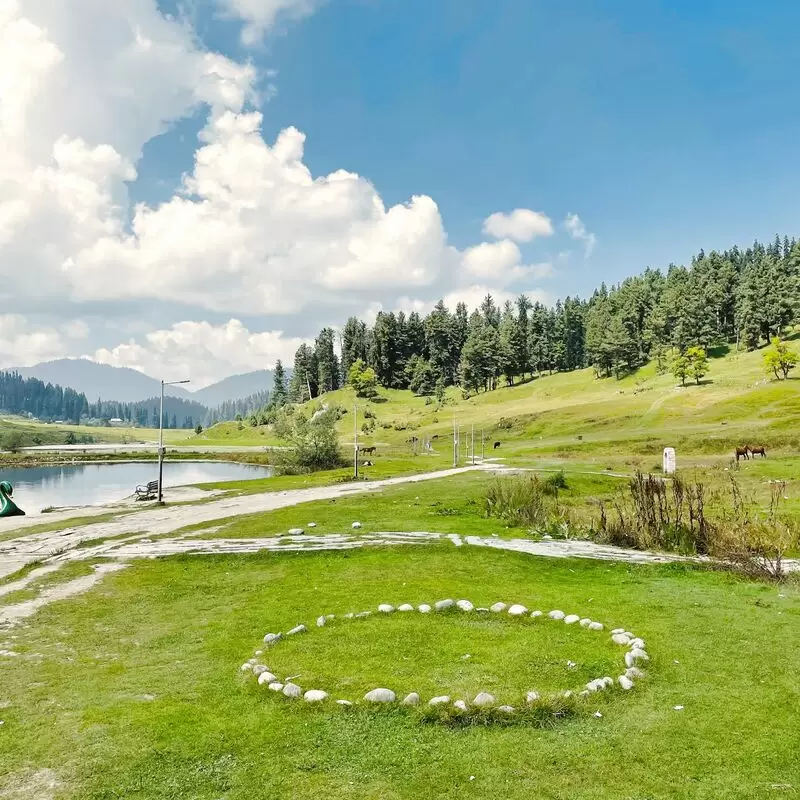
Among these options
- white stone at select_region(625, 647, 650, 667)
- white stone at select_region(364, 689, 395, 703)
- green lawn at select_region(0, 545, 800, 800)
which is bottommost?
green lawn at select_region(0, 545, 800, 800)

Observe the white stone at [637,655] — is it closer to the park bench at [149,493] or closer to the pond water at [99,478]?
the park bench at [149,493]

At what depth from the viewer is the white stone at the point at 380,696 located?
34.3 feet

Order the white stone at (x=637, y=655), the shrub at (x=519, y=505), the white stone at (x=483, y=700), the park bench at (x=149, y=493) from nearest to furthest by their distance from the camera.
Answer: the white stone at (x=483, y=700), the white stone at (x=637, y=655), the shrub at (x=519, y=505), the park bench at (x=149, y=493)

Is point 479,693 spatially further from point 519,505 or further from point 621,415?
point 621,415

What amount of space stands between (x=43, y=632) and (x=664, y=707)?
45.7 feet

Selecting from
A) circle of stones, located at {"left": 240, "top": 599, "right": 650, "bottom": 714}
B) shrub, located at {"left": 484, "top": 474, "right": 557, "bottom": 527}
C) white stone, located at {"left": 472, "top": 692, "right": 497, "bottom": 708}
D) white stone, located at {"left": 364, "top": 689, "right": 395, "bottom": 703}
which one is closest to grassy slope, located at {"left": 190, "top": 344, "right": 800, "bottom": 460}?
shrub, located at {"left": 484, "top": 474, "right": 557, "bottom": 527}

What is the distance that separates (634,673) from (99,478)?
370 ft

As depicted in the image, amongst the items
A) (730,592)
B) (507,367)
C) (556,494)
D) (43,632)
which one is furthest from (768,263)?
(43,632)

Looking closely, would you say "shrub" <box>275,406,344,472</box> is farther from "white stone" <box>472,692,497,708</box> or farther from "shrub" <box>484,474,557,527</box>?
"white stone" <box>472,692,497,708</box>

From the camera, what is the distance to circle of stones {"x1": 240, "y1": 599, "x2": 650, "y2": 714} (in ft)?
33.7

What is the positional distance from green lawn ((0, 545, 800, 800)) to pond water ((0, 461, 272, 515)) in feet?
175

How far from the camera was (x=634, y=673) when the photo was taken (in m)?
11.5

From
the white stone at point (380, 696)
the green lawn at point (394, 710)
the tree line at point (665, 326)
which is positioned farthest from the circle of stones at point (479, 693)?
the tree line at point (665, 326)

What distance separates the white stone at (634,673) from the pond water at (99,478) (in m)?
60.0
